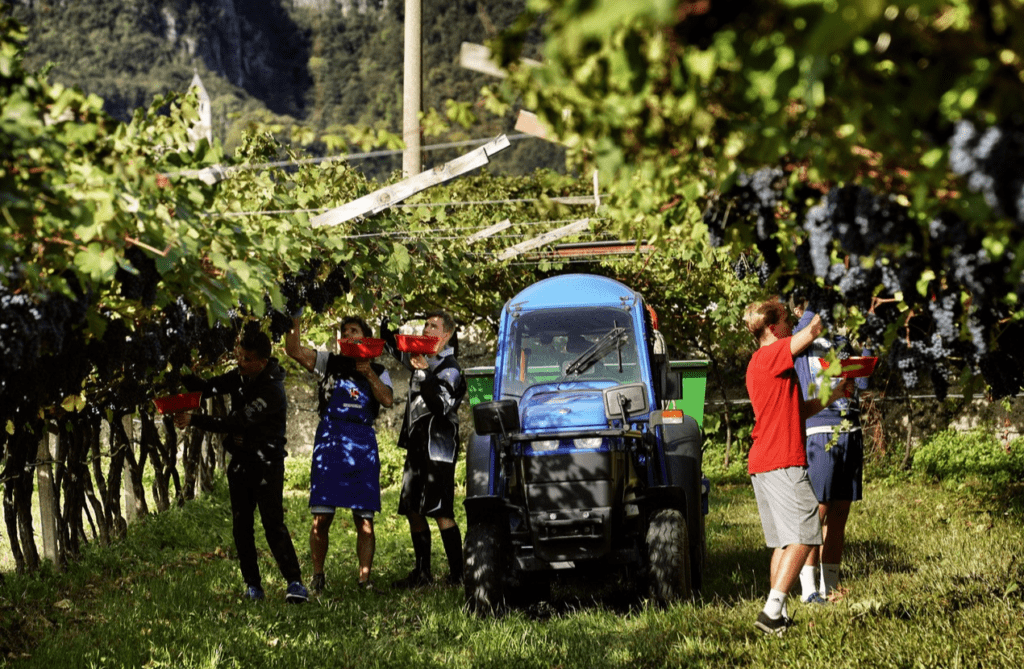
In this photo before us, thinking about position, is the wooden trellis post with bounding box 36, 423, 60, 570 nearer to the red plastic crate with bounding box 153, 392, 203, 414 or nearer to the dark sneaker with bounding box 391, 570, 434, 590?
the red plastic crate with bounding box 153, 392, 203, 414

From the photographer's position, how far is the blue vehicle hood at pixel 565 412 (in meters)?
6.38

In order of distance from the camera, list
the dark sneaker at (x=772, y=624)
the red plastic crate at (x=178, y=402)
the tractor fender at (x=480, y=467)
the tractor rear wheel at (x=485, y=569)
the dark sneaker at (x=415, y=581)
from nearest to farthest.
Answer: the dark sneaker at (x=772, y=624)
the tractor rear wheel at (x=485, y=569)
the red plastic crate at (x=178, y=402)
the tractor fender at (x=480, y=467)
the dark sneaker at (x=415, y=581)

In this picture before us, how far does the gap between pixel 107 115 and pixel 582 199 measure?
3545 mm

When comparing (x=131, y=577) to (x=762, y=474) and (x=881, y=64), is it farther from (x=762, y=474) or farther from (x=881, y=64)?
(x=881, y=64)

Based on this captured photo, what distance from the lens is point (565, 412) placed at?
6.44 meters

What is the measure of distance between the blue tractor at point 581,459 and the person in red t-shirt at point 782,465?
0.70m

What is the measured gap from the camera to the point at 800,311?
6.14 metres

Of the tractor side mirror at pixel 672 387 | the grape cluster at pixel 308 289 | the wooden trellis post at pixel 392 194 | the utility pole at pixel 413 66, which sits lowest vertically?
the tractor side mirror at pixel 672 387

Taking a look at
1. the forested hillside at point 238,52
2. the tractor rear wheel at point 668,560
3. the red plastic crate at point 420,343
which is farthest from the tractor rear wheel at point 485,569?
the forested hillside at point 238,52

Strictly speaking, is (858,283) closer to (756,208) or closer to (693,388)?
(756,208)

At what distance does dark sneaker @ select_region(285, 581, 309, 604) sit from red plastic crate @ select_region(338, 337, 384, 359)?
4.86 ft

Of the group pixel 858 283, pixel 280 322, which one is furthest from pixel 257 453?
pixel 858 283

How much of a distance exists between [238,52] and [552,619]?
11080 cm

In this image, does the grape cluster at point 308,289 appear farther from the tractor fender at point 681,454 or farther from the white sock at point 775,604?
the white sock at point 775,604
